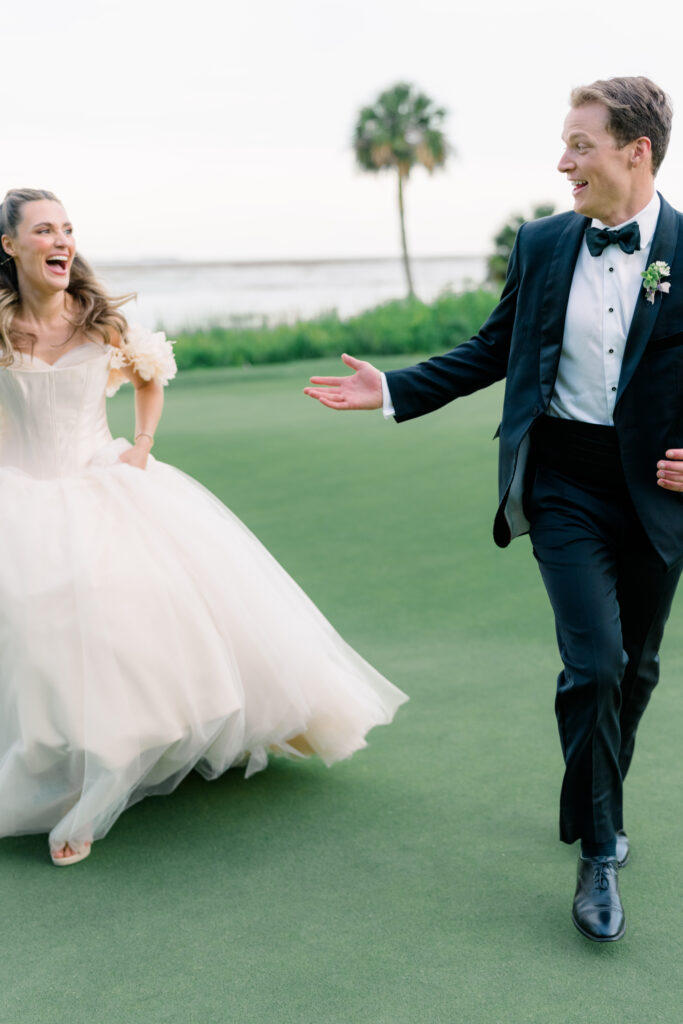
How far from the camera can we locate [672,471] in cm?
306

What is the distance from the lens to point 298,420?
41.0ft

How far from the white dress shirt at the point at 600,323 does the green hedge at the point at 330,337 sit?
53.2 ft

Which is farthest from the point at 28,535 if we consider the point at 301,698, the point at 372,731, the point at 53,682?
the point at 372,731

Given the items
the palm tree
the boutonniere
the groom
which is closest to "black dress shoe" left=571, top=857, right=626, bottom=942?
the groom

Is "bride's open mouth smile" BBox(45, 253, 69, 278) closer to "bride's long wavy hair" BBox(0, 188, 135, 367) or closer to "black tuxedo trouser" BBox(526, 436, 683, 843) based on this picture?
"bride's long wavy hair" BBox(0, 188, 135, 367)

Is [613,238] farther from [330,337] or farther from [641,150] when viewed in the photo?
[330,337]

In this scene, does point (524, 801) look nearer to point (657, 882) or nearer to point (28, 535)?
point (657, 882)

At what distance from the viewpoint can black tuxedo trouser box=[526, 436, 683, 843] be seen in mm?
3047

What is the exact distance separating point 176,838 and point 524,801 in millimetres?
1098

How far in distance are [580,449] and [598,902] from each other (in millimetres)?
1164

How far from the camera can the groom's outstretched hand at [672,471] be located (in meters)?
3.05

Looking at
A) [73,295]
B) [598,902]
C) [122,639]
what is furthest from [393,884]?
[73,295]

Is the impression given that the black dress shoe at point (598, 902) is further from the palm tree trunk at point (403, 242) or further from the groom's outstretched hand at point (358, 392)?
the palm tree trunk at point (403, 242)

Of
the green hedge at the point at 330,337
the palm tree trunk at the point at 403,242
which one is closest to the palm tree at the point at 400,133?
the palm tree trunk at the point at 403,242
